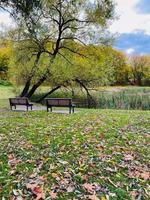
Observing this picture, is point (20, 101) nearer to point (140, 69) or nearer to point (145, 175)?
point (145, 175)

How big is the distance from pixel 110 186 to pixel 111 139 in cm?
261

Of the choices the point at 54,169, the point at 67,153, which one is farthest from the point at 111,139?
the point at 54,169

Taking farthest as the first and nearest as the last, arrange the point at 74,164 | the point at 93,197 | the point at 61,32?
the point at 61,32, the point at 74,164, the point at 93,197

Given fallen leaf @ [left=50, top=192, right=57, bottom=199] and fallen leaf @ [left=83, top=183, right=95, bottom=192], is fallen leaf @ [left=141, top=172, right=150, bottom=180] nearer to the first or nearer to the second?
fallen leaf @ [left=83, top=183, right=95, bottom=192]

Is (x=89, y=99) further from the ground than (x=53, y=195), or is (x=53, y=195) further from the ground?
(x=89, y=99)

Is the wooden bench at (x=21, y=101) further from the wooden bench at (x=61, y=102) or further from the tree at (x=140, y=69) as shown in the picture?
the tree at (x=140, y=69)

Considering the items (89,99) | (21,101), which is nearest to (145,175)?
(21,101)

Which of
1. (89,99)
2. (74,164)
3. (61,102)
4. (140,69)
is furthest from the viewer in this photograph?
(140,69)

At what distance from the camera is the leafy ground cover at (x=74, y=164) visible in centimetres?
473

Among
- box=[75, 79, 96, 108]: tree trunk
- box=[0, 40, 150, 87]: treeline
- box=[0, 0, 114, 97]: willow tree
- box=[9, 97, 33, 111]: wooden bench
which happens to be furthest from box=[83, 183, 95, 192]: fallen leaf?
box=[75, 79, 96, 108]: tree trunk

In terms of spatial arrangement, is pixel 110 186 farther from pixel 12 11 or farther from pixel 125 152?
pixel 12 11

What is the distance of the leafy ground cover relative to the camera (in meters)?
4.73

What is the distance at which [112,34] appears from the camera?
24.4 meters

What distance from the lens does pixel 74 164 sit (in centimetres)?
567
